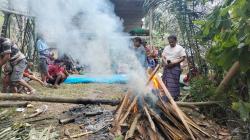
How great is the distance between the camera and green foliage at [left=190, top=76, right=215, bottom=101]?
295 inches

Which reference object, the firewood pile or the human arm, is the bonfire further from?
the human arm

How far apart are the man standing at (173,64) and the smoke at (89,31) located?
823 mm

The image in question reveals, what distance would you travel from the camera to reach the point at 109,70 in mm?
11281

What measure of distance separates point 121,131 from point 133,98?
834 mm

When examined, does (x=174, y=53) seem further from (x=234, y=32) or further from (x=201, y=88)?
(x=234, y=32)

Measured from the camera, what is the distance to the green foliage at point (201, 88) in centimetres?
749

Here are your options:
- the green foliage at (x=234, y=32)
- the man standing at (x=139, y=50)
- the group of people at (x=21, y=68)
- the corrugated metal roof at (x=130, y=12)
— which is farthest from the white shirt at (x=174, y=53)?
the corrugated metal roof at (x=130, y=12)

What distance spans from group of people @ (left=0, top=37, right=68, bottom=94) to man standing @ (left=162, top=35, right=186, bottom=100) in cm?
335

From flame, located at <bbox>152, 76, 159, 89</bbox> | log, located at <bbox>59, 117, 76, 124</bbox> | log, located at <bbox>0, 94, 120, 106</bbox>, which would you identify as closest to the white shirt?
flame, located at <bbox>152, 76, 159, 89</bbox>

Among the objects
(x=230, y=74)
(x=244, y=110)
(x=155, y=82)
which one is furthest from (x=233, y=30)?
(x=155, y=82)

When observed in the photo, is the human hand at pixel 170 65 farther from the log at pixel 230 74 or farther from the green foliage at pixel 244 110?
the green foliage at pixel 244 110

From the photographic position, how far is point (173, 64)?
27.6ft

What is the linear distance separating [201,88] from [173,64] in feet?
3.28

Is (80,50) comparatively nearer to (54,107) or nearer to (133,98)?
(54,107)
